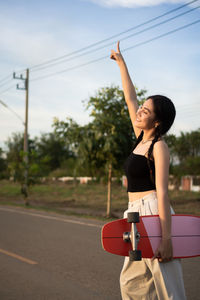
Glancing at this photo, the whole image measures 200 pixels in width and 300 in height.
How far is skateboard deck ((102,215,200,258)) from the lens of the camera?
8.22 feet

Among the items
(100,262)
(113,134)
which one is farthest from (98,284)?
(113,134)

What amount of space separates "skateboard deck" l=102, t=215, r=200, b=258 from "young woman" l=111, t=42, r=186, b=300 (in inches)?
2.1

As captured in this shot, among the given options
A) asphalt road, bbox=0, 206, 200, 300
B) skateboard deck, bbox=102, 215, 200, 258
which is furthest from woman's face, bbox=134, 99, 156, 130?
asphalt road, bbox=0, 206, 200, 300

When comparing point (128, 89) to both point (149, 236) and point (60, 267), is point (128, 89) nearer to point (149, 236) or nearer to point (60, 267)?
point (149, 236)

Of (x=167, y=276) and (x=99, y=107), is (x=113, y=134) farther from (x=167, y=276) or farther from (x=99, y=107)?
(x=167, y=276)

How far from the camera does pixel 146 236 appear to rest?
2508mm

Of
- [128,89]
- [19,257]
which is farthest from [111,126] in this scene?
[128,89]

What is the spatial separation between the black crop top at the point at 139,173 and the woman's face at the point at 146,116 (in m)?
0.24

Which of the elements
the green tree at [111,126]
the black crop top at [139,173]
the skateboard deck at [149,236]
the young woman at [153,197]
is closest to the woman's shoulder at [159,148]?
the young woman at [153,197]

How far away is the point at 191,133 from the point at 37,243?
50.5 meters

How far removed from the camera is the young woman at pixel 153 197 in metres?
2.52

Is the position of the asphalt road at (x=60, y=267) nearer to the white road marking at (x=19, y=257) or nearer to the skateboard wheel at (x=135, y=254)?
the white road marking at (x=19, y=257)

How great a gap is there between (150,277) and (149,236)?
1.42ft

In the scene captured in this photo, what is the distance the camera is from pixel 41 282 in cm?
524
